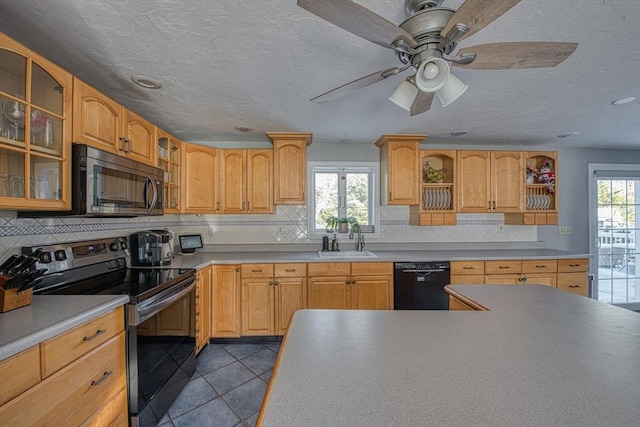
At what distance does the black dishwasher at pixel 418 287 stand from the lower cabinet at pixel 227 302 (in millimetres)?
1596

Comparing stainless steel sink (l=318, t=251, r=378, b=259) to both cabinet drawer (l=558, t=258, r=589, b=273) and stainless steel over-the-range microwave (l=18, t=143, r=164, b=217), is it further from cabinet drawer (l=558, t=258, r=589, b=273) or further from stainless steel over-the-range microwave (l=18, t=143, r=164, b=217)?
cabinet drawer (l=558, t=258, r=589, b=273)

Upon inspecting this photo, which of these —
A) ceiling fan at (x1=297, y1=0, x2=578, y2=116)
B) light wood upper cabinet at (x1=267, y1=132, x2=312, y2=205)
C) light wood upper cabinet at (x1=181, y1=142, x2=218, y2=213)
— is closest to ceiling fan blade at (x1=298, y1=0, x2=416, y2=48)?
ceiling fan at (x1=297, y1=0, x2=578, y2=116)

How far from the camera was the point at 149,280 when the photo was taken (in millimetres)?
1910

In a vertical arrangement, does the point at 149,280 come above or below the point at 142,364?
above

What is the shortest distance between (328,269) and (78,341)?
6.48 ft

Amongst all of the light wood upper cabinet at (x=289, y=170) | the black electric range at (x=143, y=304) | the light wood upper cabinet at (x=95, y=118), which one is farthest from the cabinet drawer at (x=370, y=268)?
the light wood upper cabinet at (x=95, y=118)

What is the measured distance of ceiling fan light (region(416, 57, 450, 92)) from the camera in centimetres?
116

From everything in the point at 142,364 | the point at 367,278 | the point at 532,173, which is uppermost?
the point at 532,173

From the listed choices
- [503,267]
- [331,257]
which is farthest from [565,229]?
[331,257]

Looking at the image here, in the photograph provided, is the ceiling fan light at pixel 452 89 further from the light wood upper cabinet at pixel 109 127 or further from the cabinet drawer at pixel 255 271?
the cabinet drawer at pixel 255 271

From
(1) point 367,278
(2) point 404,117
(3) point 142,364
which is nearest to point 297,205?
(1) point 367,278

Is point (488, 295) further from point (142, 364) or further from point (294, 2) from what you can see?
point (142, 364)

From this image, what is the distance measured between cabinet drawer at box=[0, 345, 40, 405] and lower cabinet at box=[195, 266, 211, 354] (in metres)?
1.34

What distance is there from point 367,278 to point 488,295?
4.88 feet
